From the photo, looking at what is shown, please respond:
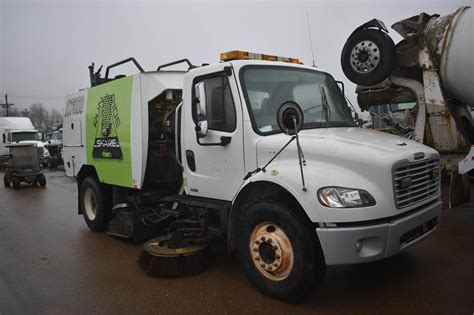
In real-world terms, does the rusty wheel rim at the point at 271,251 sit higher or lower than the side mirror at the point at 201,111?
lower

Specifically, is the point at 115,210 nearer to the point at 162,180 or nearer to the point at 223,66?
the point at 162,180

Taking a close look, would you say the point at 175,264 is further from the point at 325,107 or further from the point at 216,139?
the point at 325,107

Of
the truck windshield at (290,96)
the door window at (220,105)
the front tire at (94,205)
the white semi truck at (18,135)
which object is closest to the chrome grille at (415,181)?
the truck windshield at (290,96)

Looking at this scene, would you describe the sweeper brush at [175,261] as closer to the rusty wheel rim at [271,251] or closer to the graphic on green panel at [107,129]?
the rusty wheel rim at [271,251]

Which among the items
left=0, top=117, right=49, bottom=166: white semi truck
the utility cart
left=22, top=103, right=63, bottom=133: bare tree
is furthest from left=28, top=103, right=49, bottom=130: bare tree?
the utility cart

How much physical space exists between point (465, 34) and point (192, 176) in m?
4.06

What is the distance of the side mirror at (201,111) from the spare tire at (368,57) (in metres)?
2.43

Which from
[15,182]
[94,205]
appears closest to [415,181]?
[94,205]

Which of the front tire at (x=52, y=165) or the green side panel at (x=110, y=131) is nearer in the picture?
the green side panel at (x=110, y=131)

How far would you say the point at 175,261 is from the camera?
4.85 meters

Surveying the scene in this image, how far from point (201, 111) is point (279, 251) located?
173 cm

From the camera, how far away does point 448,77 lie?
5617 millimetres

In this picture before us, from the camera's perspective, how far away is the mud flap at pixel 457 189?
229 inches

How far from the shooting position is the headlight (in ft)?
11.5
